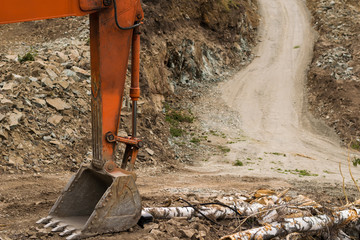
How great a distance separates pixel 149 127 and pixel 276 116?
8.29 metres

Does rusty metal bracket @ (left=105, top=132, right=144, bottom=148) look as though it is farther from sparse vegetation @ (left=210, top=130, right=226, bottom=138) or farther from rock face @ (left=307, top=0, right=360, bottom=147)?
rock face @ (left=307, top=0, right=360, bottom=147)

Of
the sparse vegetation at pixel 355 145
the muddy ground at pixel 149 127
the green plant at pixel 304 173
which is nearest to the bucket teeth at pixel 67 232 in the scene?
the muddy ground at pixel 149 127

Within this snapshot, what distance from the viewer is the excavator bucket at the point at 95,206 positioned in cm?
516

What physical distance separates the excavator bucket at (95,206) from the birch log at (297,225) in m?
1.34

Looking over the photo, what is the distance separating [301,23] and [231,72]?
925 centimetres

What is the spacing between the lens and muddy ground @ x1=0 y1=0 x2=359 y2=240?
7208mm

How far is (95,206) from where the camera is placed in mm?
5664

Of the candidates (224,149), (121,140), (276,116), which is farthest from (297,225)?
(276,116)

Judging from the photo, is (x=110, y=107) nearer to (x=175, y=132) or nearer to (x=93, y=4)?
(x=93, y=4)

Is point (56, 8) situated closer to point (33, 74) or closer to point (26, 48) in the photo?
point (33, 74)

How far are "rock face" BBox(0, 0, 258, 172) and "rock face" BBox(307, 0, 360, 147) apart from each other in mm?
4869

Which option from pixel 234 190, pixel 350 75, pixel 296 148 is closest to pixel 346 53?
pixel 350 75

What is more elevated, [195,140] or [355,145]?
[195,140]

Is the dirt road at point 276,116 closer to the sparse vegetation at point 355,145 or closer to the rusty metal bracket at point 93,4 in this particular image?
the sparse vegetation at point 355,145
